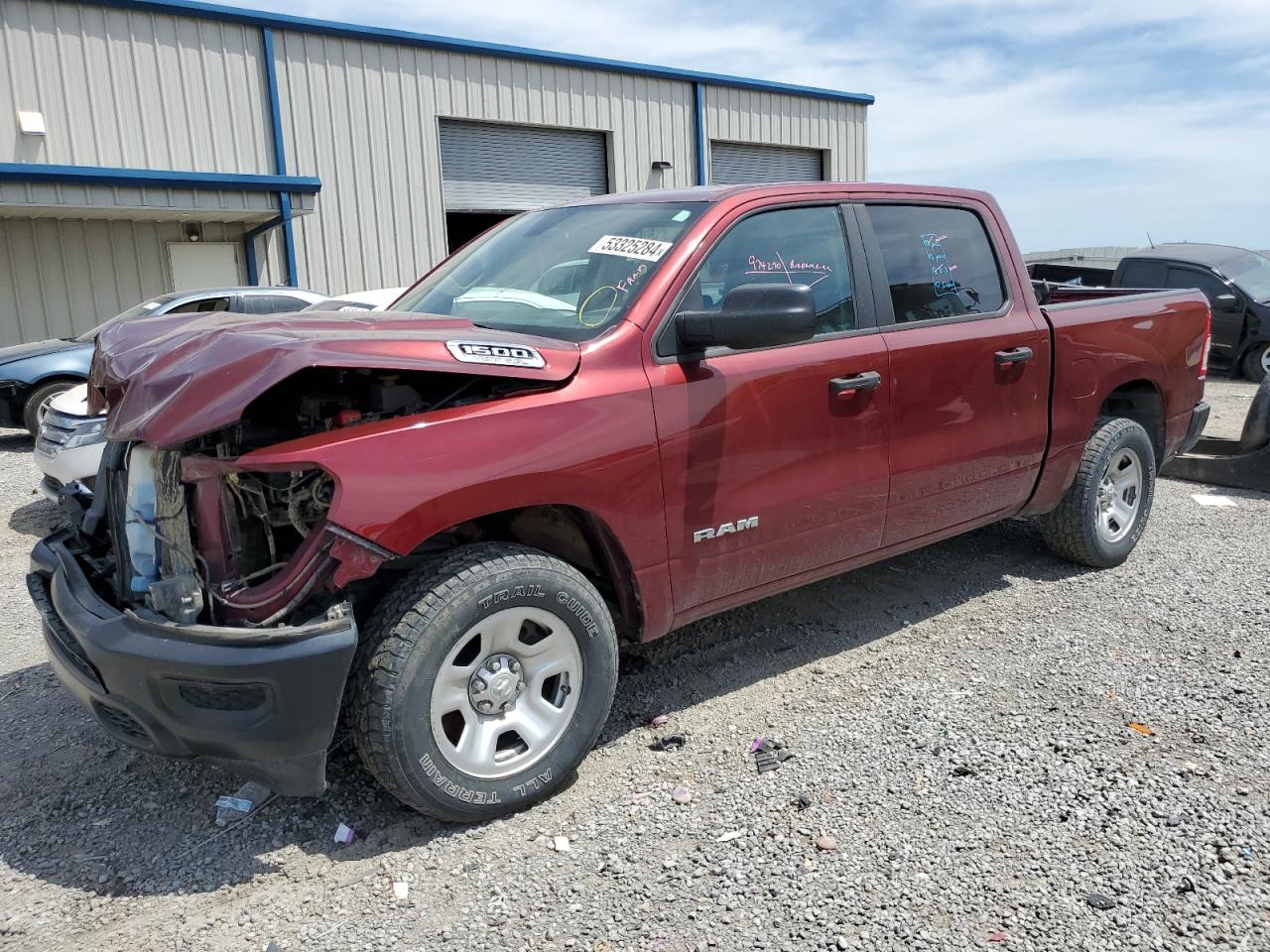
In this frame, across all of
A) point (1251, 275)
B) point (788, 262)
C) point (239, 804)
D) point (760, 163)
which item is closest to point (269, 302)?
point (788, 262)

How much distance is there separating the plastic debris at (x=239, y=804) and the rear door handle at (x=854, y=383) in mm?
2416

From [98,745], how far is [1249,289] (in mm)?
14594

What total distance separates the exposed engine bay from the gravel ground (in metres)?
0.76

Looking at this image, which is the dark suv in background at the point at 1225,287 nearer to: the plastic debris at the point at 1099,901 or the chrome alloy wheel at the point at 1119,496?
the chrome alloy wheel at the point at 1119,496

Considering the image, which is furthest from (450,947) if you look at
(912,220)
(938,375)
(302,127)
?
(302,127)

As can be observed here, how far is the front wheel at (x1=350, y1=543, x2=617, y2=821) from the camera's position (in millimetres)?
2754

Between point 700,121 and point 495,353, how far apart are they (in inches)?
722

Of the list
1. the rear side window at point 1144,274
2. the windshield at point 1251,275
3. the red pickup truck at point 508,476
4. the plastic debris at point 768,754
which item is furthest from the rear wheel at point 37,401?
the windshield at point 1251,275

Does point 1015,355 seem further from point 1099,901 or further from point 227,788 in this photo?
point 227,788

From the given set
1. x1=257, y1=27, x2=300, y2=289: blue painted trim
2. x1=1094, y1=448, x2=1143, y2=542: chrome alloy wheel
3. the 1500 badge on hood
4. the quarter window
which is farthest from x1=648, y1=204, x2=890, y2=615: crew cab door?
x1=257, y1=27, x2=300, y2=289: blue painted trim

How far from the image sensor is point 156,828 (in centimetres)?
305

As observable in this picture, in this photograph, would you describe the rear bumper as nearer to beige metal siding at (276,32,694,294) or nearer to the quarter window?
the quarter window

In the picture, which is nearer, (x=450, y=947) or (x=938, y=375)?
(x=450, y=947)

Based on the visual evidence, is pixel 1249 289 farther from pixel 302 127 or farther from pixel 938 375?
pixel 302 127
